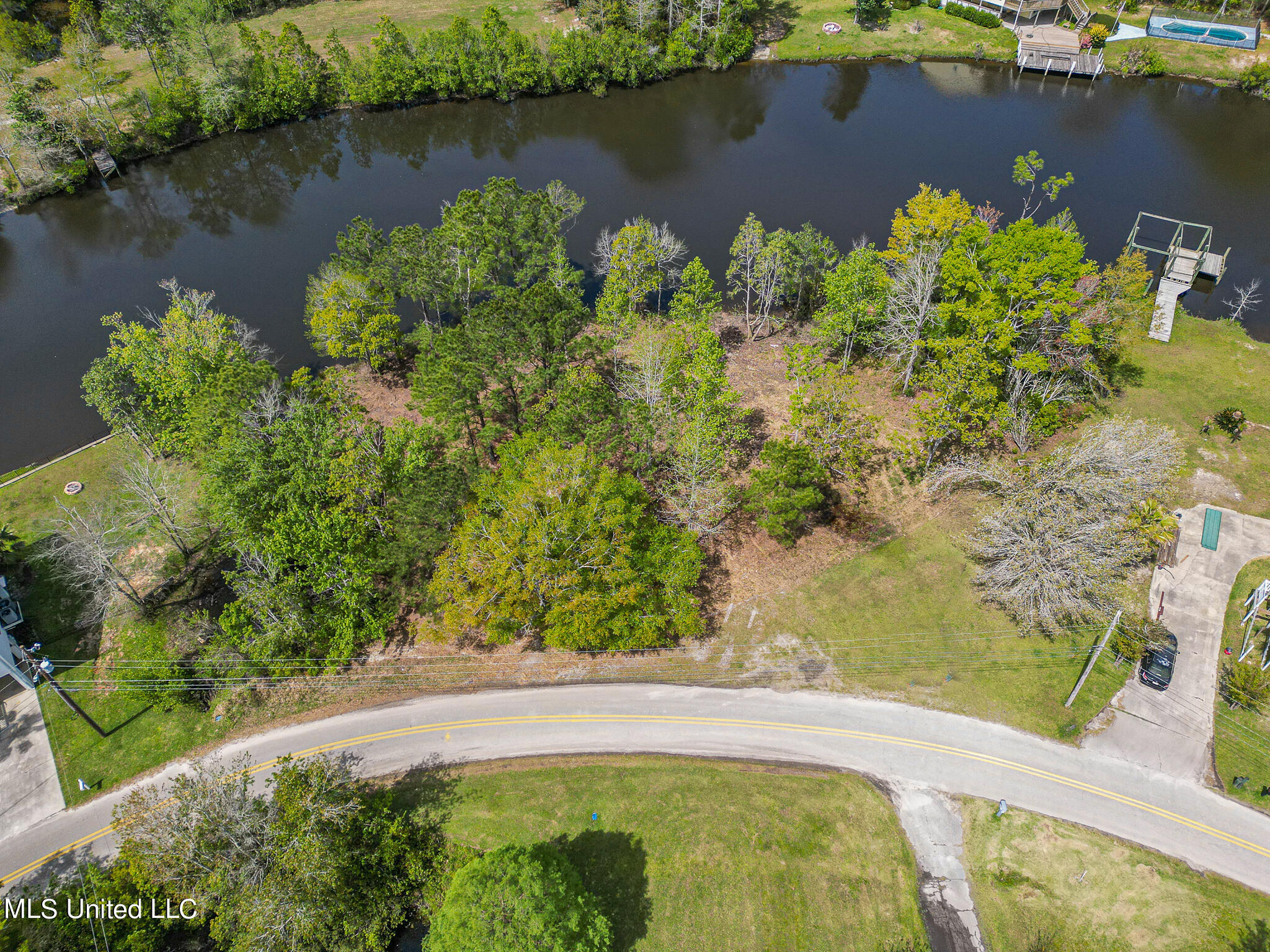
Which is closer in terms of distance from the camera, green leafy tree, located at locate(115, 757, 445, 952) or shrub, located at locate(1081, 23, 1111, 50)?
green leafy tree, located at locate(115, 757, 445, 952)

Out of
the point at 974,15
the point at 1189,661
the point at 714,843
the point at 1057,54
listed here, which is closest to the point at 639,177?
the point at 974,15

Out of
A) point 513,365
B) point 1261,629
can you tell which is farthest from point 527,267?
point 1261,629

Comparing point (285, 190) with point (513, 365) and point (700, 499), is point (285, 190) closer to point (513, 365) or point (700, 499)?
point (513, 365)

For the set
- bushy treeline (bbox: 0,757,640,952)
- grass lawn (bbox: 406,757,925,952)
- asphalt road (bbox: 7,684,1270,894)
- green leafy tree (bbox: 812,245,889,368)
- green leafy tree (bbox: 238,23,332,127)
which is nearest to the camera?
bushy treeline (bbox: 0,757,640,952)

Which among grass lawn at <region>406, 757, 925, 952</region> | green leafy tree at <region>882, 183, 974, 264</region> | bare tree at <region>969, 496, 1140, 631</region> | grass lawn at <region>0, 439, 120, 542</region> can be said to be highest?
green leafy tree at <region>882, 183, 974, 264</region>

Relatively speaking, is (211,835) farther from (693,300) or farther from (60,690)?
(693,300)

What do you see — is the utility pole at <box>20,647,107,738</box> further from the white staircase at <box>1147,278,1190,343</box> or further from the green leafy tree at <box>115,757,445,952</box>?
the white staircase at <box>1147,278,1190,343</box>

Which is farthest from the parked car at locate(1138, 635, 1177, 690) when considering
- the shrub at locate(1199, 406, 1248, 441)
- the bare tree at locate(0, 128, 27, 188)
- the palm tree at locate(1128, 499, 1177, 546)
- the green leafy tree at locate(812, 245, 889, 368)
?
the bare tree at locate(0, 128, 27, 188)
